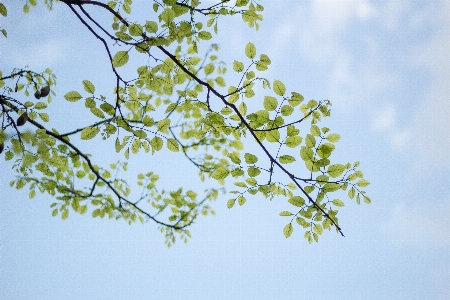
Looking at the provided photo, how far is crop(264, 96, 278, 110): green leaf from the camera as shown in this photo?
6.93 ft

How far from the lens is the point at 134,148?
2225 mm

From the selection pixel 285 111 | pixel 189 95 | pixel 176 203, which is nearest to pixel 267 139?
pixel 285 111

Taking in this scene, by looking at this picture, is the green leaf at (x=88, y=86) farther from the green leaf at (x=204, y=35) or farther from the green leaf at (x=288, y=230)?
the green leaf at (x=288, y=230)

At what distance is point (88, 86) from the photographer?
2.11m

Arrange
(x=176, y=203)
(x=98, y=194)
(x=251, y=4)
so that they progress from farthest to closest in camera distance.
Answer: (x=176, y=203)
(x=98, y=194)
(x=251, y=4)

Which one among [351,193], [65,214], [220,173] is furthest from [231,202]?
[65,214]

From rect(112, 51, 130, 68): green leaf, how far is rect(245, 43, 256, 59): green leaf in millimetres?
798

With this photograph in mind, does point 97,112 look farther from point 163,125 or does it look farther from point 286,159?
Answer: point 286,159

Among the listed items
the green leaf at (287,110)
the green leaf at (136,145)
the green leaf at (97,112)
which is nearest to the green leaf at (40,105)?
the green leaf at (97,112)

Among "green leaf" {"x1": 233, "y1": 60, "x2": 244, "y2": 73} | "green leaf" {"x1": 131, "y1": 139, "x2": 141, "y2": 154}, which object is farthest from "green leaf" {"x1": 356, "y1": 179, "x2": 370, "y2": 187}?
"green leaf" {"x1": 131, "y1": 139, "x2": 141, "y2": 154}

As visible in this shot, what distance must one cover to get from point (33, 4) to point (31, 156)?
98.0 inches

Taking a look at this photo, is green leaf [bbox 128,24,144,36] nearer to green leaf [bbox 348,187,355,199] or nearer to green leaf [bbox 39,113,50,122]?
green leaf [bbox 39,113,50,122]

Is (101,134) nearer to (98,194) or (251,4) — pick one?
(251,4)

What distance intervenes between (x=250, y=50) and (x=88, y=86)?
3.68 ft
